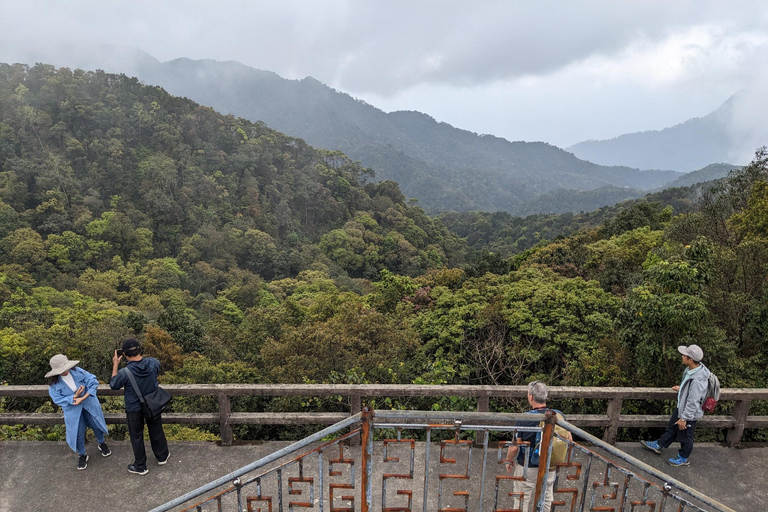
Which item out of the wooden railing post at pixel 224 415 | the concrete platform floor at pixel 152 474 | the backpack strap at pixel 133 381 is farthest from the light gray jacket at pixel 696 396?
the backpack strap at pixel 133 381

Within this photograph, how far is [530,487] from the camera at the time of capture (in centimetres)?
317

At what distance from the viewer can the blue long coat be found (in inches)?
157

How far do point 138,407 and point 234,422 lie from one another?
92 cm

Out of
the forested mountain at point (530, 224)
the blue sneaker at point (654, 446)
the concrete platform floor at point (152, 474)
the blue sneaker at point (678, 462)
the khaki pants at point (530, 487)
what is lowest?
the concrete platform floor at point (152, 474)

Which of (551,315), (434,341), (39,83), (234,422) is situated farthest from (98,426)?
(39,83)

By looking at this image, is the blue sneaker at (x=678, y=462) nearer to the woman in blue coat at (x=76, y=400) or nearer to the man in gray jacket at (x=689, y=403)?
the man in gray jacket at (x=689, y=403)

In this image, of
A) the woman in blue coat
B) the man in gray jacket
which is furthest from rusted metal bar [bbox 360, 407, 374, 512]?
the man in gray jacket

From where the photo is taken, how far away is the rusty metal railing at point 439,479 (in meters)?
2.73

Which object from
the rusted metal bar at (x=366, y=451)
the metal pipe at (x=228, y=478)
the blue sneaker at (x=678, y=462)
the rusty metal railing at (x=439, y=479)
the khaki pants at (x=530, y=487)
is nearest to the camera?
the metal pipe at (x=228, y=478)

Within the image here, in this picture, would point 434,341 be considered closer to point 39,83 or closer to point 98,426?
point 98,426

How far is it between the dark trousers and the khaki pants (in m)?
1.91

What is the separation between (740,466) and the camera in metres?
4.21

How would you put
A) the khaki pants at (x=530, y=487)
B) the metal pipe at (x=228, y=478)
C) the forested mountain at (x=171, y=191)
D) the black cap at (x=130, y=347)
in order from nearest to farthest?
the metal pipe at (x=228, y=478) → the khaki pants at (x=530, y=487) → the black cap at (x=130, y=347) → the forested mountain at (x=171, y=191)

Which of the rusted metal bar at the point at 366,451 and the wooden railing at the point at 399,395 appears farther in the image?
the wooden railing at the point at 399,395
